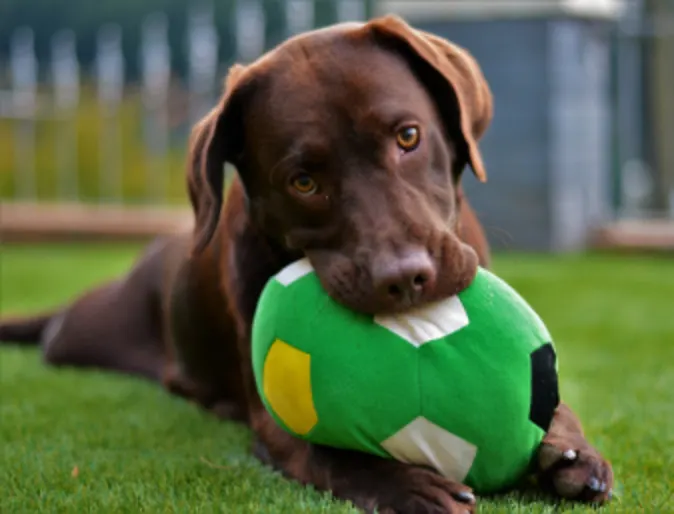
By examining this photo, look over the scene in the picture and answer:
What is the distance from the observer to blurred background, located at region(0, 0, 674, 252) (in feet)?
30.9

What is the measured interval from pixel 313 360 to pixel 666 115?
28.9 feet

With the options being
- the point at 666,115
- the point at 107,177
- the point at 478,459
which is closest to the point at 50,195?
the point at 107,177

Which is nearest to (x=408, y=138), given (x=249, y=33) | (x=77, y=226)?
(x=77, y=226)

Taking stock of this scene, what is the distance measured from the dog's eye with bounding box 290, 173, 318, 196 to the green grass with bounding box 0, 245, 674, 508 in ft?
2.35

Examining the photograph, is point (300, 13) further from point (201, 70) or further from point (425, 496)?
point (425, 496)

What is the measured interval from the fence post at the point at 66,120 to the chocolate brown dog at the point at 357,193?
10.7 metres

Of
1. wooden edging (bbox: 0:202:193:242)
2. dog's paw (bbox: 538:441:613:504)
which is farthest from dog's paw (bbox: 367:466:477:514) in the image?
wooden edging (bbox: 0:202:193:242)

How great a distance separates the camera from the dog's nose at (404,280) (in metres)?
2.44

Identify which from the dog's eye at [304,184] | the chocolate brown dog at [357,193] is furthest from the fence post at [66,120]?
the dog's eye at [304,184]

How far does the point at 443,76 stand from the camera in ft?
9.70

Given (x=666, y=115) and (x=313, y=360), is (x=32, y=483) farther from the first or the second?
(x=666, y=115)

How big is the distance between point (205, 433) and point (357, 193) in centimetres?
115

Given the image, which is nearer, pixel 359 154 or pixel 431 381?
pixel 431 381

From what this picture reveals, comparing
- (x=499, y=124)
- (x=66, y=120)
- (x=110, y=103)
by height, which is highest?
(x=499, y=124)
